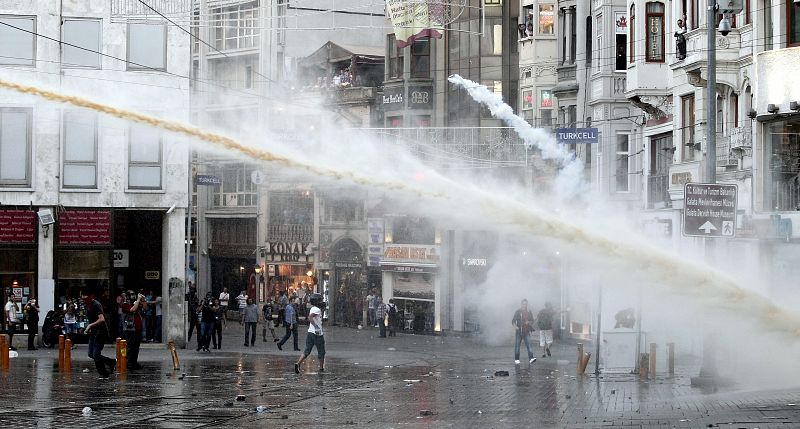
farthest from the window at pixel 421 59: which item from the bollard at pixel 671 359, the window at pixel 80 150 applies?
the bollard at pixel 671 359

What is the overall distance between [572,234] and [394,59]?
37.1m

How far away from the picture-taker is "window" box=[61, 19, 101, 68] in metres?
38.4

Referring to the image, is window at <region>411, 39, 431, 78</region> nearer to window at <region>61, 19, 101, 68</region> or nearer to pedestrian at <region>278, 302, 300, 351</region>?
pedestrian at <region>278, 302, 300, 351</region>

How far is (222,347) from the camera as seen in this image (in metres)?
41.2

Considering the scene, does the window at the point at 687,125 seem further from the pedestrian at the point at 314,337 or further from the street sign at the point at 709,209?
the pedestrian at the point at 314,337

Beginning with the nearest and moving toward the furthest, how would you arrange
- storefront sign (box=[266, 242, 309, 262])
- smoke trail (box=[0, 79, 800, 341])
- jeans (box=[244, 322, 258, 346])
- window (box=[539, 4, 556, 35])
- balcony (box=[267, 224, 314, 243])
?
smoke trail (box=[0, 79, 800, 341]) → jeans (box=[244, 322, 258, 346]) → window (box=[539, 4, 556, 35]) → balcony (box=[267, 224, 314, 243]) → storefront sign (box=[266, 242, 309, 262])

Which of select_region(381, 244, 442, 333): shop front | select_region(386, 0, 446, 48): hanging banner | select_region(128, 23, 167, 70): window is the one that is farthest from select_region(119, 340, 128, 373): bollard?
select_region(381, 244, 442, 333): shop front

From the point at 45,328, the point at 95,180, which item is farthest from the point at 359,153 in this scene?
the point at 45,328

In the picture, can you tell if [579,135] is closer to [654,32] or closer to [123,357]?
[654,32]

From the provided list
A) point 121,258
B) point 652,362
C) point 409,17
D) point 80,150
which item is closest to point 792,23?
point 652,362

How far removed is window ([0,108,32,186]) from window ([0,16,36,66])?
5.07 feet

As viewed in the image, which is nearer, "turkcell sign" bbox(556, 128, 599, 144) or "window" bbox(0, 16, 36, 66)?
"turkcell sign" bbox(556, 128, 599, 144)

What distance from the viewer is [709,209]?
24531mm

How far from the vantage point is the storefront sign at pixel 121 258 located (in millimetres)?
41438
